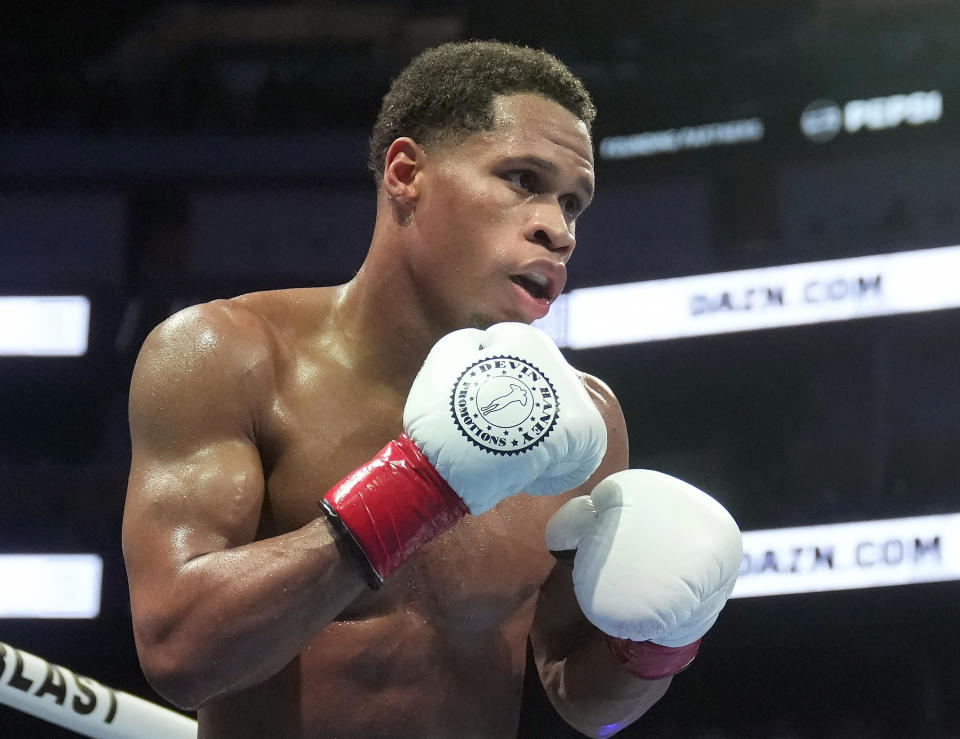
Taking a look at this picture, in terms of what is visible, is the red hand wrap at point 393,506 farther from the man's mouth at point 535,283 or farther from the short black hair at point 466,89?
the short black hair at point 466,89

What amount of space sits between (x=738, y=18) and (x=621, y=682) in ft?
9.94

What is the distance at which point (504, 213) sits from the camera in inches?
75.7

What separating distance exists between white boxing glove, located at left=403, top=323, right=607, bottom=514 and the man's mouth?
0.69 feet

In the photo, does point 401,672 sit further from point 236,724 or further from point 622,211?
point 622,211

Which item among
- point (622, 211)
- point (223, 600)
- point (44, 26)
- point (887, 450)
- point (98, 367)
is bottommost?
point (223, 600)

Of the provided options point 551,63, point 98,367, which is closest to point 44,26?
point 98,367

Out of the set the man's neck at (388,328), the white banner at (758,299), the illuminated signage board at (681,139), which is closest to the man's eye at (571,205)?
the man's neck at (388,328)

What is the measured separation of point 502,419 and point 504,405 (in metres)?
0.02

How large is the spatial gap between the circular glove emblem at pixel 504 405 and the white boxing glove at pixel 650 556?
0.29 metres

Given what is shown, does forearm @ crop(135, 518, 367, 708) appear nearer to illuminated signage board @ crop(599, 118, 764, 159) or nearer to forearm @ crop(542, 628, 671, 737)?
forearm @ crop(542, 628, 671, 737)

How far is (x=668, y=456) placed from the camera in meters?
3.95

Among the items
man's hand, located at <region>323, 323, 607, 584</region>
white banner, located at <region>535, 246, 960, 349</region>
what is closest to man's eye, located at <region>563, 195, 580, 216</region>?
man's hand, located at <region>323, 323, 607, 584</region>

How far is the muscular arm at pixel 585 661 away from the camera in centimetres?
199

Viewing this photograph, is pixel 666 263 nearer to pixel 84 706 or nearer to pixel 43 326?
pixel 43 326
